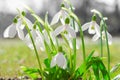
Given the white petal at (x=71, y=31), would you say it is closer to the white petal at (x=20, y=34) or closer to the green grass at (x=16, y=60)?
the white petal at (x=20, y=34)

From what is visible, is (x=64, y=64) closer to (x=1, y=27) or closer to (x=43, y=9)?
(x=1, y=27)

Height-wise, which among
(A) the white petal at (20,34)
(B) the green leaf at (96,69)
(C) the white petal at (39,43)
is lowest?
(B) the green leaf at (96,69)

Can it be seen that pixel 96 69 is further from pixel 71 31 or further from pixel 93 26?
pixel 71 31

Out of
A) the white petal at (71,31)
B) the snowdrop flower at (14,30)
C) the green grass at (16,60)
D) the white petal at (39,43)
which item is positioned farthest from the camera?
the green grass at (16,60)

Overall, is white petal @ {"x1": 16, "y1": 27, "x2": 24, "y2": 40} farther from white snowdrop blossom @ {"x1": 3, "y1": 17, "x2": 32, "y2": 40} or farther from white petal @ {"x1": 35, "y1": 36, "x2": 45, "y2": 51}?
white petal @ {"x1": 35, "y1": 36, "x2": 45, "y2": 51}

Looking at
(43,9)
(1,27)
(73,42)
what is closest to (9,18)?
(1,27)

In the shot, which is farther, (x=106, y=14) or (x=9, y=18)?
(x=106, y=14)

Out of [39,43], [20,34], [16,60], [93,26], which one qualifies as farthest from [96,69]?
[16,60]

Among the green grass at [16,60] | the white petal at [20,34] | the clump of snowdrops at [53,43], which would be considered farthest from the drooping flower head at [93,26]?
the green grass at [16,60]
